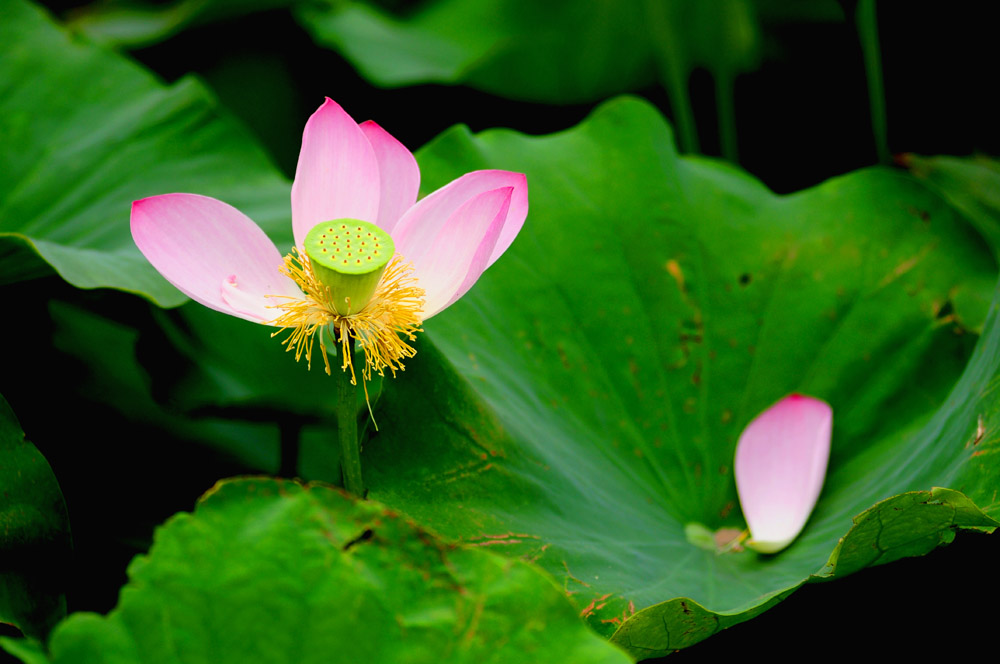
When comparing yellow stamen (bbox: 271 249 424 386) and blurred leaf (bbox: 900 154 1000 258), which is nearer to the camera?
yellow stamen (bbox: 271 249 424 386)

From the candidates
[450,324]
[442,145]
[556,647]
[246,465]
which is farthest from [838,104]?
[556,647]

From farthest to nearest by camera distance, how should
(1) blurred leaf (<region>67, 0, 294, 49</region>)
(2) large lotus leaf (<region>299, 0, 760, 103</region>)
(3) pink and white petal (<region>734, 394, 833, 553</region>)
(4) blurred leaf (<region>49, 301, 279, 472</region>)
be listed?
(1) blurred leaf (<region>67, 0, 294, 49</region>)
(2) large lotus leaf (<region>299, 0, 760, 103</region>)
(4) blurred leaf (<region>49, 301, 279, 472</region>)
(3) pink and white petal (<region>734, 394, 833, 553</region>)

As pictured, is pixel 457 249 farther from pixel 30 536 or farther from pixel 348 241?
pixel 30 536

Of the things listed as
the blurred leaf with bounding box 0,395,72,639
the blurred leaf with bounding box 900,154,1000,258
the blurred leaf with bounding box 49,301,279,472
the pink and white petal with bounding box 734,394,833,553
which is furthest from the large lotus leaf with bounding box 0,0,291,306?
the blurred leaf with bounding box 900,154,1000,258

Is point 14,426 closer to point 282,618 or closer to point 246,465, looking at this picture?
point 282,618

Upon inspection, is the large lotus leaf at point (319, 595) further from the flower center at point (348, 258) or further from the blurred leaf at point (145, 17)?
the blurred leaf at point (145, 17)

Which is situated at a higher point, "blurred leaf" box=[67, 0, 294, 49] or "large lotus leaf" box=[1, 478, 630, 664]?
"blurred leaf" box=[67, 0, 294, 49]

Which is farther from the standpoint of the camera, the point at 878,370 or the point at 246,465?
the point at 246,465

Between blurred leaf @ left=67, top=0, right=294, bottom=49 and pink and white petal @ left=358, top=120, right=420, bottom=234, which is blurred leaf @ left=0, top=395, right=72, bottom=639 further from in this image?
blurred leaf @ left=67, top=0, right=294, bottom=49
